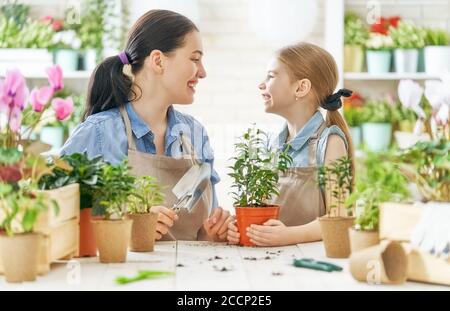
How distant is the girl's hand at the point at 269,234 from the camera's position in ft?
6.37

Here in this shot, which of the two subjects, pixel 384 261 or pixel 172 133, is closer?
pixel 384 261

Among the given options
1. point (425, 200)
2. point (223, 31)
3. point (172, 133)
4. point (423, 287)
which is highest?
point (223, 31)

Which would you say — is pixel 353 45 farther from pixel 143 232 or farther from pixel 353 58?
pixel 143 232

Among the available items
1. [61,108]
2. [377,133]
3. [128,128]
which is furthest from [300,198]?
[377,133]

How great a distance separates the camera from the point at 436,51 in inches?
187

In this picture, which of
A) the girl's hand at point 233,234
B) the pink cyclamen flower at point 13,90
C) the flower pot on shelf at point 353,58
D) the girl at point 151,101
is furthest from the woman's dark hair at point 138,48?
the flower pot on shelf at point 353,58

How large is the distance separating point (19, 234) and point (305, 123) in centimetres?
133

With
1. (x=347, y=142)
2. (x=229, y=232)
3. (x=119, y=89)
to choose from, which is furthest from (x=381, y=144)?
(x=229, y=232)

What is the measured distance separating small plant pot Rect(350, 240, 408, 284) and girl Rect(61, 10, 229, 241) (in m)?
1.00

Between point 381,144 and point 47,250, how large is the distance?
3333 mm

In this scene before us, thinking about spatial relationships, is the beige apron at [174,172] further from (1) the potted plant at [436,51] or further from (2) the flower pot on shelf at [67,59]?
(1) the potted plant at [436,51]

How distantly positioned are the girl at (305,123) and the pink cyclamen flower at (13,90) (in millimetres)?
813

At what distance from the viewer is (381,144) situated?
15.4ft

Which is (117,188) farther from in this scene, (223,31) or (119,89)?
(223,31)
